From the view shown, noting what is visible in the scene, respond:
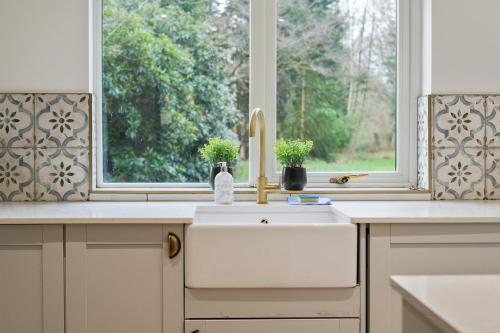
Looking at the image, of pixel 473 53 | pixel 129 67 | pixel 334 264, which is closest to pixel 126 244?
pixel 334 264

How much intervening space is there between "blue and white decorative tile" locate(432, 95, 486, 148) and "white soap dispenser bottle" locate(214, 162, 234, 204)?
94 centimetres

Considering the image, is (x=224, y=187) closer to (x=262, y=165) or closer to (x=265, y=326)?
(x=262, y=165)

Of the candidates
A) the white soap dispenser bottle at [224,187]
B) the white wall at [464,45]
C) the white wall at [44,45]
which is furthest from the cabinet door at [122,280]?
the white wall at [464,45]

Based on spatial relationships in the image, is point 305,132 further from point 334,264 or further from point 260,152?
point 334,264

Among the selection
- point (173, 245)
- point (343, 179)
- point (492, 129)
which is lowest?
point (173, 245)

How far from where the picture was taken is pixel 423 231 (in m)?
2.55

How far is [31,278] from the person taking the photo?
2527mm

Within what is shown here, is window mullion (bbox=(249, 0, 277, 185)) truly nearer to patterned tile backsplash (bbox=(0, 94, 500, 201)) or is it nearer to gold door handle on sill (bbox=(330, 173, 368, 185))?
gold door handle on sill (bbox=(330, 173, 368, 185))

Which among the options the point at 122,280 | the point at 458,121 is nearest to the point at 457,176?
the point at 458,121

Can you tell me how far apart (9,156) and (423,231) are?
178 centimetres

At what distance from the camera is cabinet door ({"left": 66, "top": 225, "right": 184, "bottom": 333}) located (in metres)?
2.52

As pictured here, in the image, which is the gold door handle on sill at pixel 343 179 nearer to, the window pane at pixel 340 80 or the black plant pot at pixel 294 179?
the window pane at pixel 340 80

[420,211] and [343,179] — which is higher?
[343,179]

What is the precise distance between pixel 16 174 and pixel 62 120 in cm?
31
